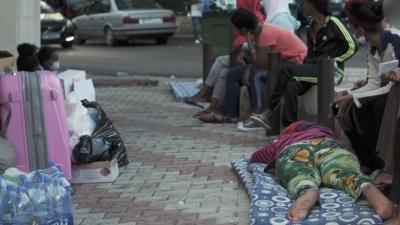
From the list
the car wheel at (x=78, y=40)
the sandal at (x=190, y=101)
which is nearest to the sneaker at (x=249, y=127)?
the sandal at (x=190, y=101)

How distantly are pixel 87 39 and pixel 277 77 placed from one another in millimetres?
18083

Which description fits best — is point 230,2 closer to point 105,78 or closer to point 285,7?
point 105,78

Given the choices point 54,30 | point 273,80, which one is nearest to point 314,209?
point 273,80

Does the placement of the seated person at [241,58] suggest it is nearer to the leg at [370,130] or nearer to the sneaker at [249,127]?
the sneaker at [249,127]

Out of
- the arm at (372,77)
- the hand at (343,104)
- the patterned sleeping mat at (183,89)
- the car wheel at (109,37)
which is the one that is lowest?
the car wheel at (109,37)

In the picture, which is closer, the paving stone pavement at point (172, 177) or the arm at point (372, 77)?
the paving stone pavement at point (172, 177)

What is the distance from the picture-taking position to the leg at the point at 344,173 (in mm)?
4555

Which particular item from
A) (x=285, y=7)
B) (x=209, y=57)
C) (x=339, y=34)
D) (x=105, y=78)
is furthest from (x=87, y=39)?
(x=339, y=34)

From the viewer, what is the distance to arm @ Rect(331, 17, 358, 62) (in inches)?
281

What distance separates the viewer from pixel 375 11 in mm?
5418

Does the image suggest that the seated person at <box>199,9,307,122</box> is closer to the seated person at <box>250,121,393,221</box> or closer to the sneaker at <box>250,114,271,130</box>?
the sneaker at <box>250,114,271,130</box>

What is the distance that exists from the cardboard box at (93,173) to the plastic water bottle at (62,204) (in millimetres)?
1372

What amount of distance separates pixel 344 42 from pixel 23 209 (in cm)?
391

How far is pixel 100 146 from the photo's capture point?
19.3 ft
